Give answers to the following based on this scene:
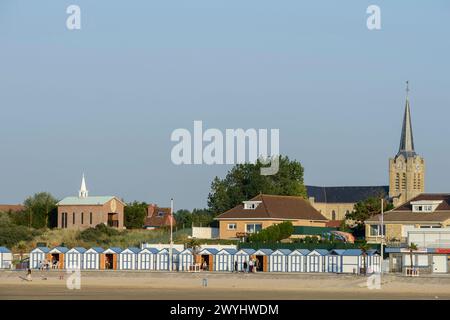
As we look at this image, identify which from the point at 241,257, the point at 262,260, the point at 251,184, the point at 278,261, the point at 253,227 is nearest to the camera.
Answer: the point at 278,261

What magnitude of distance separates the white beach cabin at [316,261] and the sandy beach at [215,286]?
17.8 feet

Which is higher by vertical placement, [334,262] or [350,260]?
[350,260]

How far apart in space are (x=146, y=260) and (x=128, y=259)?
49.1 inches

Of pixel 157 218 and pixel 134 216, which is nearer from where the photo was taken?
pixel 134 216

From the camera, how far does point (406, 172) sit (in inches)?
6786

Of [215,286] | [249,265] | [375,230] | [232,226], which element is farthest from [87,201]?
[215,286]

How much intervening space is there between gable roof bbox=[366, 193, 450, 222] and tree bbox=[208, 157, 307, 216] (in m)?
21.6

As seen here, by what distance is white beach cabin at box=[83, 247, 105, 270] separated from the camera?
81.2 meters

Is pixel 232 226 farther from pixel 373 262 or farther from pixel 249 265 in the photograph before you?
pixel 373 262

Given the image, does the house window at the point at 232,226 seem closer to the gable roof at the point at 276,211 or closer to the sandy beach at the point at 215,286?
the gable roof at the point at 276,211

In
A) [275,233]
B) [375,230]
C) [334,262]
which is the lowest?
[334,262]

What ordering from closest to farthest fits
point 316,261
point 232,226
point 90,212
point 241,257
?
point 316,261 → point 241,257 → point 232,226 → point 90,212
